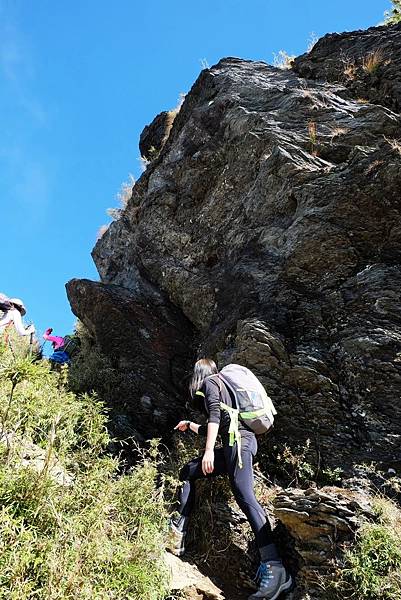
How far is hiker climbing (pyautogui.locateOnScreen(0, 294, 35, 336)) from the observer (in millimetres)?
9633

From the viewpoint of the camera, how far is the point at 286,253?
8023mm

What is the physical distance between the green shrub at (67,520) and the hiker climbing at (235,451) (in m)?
0.39

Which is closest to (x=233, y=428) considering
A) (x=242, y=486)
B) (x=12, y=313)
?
(x=242, y=486)

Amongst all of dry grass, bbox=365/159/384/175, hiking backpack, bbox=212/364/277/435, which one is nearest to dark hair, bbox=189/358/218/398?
hiking backpack, bbox=212/364/277/435

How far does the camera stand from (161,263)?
11.2m

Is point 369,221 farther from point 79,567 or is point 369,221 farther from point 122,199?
point 122,199

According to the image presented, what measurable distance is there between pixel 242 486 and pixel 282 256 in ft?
14.1

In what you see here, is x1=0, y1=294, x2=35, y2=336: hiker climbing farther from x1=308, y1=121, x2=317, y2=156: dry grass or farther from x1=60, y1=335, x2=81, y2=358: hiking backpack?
x1=308, y1=121, x2=317, y2=156: dry grass

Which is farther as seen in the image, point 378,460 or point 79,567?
point 378,460

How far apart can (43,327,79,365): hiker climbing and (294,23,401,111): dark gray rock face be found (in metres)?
8.98

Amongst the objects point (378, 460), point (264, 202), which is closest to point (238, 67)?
point (264, 202)

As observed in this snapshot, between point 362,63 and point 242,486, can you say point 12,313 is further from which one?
point 362,63

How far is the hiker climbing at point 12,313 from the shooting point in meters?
9.63

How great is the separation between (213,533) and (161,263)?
22.5ft
